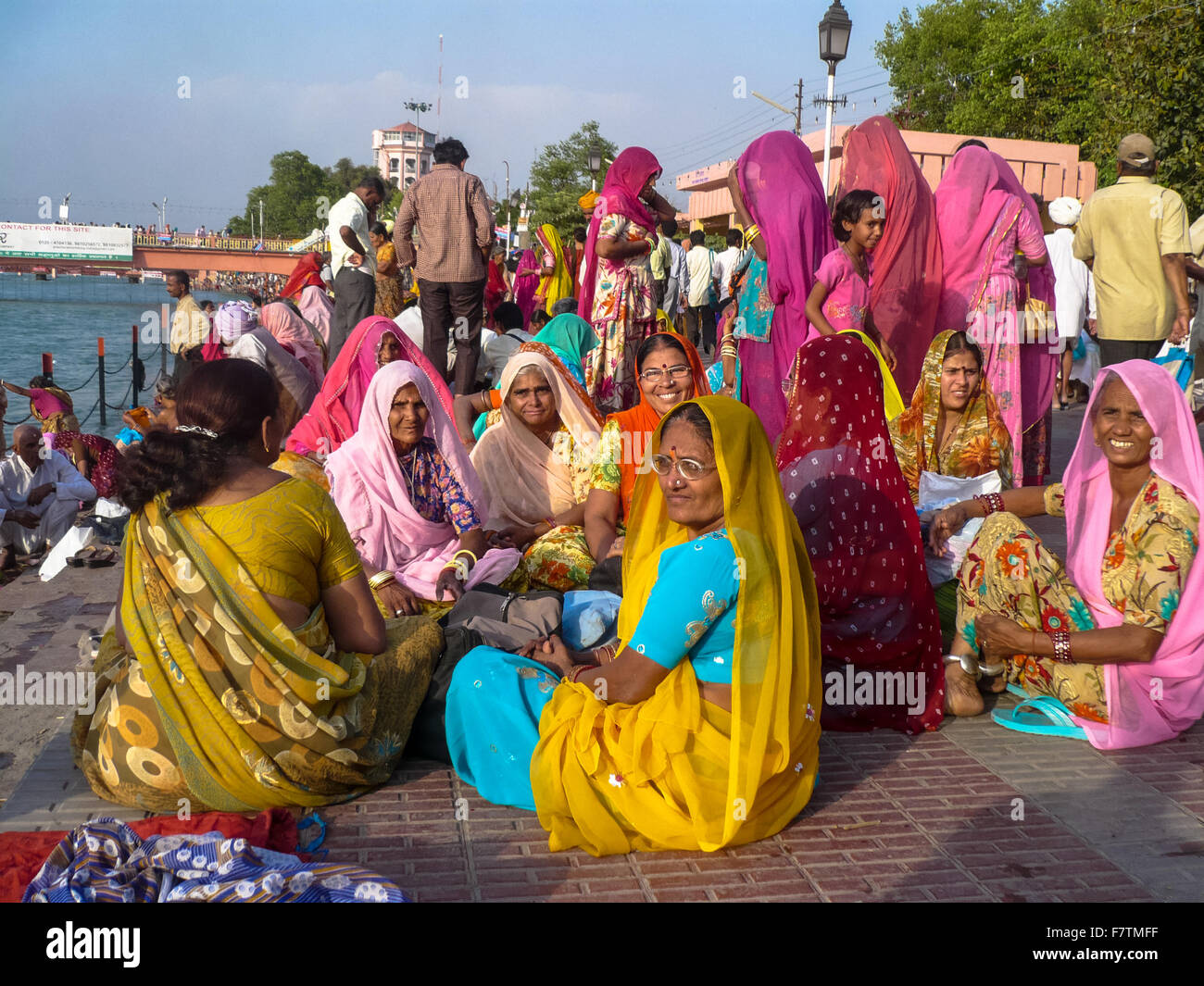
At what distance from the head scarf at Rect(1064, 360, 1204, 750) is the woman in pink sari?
295cm

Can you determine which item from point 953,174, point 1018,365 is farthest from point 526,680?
point 953,174

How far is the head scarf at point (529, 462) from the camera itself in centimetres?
549

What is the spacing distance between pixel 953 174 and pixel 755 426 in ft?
16.3

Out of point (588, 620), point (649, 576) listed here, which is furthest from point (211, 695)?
point (588, 620)

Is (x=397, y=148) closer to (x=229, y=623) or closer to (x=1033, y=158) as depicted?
(x=1033, y=158)

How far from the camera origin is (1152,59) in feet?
43.6

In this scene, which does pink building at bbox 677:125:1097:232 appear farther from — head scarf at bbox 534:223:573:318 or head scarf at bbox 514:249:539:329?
head scarf at bbox 534:223:573:318

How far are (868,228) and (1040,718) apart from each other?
327 cm

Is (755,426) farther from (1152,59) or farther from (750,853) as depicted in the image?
(1152,59)

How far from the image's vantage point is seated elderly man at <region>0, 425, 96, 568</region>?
7.01 meters

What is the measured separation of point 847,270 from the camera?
6250 millimetres

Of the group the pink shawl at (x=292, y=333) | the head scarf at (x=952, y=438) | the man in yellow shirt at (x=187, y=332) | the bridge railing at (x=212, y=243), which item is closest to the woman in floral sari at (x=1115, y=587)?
the head scarf at (x=952, y=438)
